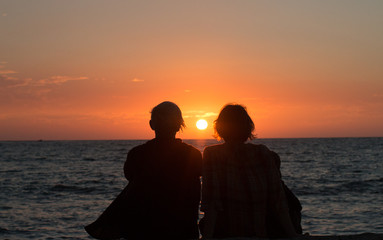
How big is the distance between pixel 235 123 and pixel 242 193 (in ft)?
1.77

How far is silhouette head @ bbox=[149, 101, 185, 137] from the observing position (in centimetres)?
347

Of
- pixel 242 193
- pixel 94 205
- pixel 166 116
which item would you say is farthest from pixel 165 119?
pixel 94 205

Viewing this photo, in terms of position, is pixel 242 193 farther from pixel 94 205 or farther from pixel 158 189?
pixel 94 205

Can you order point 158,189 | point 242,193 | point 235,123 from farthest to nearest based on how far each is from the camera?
1. point 158,189
2. point 235,123
3. point 242,193

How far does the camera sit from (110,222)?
346 centimetres

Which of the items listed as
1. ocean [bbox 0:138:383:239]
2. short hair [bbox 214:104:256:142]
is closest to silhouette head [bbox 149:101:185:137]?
short hair [bbox 214:104:256:142]

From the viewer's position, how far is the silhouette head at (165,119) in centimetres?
347

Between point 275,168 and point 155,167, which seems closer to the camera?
point 275,168

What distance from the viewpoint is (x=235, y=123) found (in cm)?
328

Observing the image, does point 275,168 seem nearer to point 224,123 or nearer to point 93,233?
point 224,123

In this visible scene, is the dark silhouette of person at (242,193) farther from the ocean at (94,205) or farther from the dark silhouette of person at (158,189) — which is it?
the ocean at (94,205)

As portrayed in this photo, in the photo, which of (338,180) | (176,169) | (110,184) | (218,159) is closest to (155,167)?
(176,169)

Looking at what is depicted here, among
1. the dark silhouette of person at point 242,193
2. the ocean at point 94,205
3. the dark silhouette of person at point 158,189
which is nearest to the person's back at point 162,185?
the dark silhouette of person at point 158,189

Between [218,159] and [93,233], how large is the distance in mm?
1190
